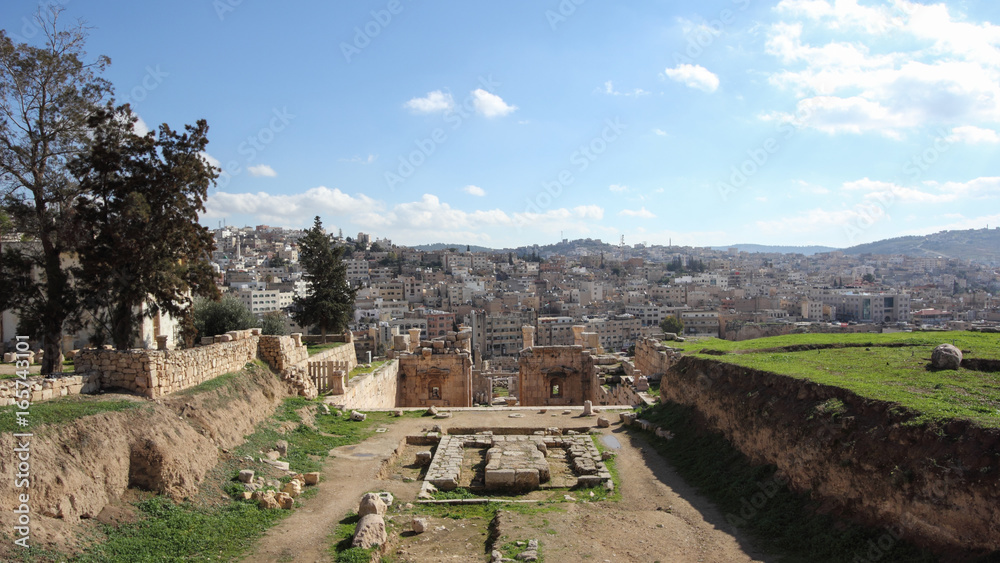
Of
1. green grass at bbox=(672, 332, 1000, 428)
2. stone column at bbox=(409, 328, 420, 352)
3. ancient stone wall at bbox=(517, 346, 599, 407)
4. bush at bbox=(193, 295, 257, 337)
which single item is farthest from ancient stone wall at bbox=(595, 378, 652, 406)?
bush at bbox=(193, 295, 257, 337)

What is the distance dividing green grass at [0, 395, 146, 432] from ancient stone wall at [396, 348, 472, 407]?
1524 centimetres

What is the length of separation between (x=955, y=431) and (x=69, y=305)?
58.7 ft

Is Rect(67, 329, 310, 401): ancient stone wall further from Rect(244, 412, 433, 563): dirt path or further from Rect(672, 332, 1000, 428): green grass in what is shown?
Rect(672, 332, 1000, 428): green grass

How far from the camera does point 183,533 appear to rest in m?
8.24

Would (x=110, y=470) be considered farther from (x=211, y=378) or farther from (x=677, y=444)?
(x=677, y=444)

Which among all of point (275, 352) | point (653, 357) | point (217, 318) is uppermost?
point (217, 318)

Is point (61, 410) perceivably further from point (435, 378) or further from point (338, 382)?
point (435, 378)

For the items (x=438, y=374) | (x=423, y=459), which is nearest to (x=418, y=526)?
(x=423, y=459)

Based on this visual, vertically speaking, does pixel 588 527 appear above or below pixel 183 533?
below

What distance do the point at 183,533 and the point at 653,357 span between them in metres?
16.7

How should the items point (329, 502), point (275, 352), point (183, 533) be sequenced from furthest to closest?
1. point (275, 352)
2. point (329, 502)
3. point (183, 533)

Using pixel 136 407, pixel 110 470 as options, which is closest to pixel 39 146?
pixel 136 407

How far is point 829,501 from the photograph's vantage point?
8414mm

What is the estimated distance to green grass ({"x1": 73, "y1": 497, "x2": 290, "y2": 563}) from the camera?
7438 mm
